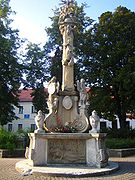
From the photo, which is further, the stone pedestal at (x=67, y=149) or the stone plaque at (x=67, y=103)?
the stone plaque at (x=67, y=103)

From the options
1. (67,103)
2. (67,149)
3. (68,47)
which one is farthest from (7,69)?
(67,149)

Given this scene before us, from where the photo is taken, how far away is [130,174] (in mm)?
11281

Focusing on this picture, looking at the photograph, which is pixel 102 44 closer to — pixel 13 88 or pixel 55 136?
pixel 13 88

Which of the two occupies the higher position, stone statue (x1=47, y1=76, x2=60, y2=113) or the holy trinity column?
the holy trinity column

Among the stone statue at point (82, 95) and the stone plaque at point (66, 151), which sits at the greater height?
the stone statue at point (82, 95)

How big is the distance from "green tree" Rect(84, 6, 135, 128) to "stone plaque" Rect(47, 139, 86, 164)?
50.3ft

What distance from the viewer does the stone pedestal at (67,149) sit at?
13.0 m

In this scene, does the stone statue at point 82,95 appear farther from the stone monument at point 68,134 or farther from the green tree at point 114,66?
the green tree at point 114,66

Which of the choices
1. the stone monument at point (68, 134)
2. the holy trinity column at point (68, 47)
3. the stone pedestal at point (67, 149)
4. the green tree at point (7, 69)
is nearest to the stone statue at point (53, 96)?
the stone monument at point (68, 134)

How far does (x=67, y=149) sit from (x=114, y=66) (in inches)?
722

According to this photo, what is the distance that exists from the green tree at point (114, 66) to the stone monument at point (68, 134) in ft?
44.3

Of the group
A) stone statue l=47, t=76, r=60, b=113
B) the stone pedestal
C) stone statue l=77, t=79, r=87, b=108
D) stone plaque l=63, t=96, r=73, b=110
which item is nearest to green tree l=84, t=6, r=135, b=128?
stone statue l=77, t=79, r=87, b=108

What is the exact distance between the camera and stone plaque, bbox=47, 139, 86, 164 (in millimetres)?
13352

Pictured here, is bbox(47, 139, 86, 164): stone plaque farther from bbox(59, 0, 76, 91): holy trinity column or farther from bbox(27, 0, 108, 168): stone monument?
bbox(59, 0, 76, 91): holy trinity column
